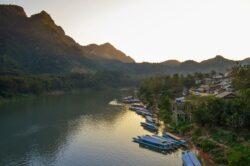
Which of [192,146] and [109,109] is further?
[109,109]

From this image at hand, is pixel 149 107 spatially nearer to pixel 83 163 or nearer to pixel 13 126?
pixel 13 126

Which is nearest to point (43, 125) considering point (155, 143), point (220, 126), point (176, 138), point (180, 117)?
point (180, 117)

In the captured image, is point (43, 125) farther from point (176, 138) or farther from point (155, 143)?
point (176, 138)

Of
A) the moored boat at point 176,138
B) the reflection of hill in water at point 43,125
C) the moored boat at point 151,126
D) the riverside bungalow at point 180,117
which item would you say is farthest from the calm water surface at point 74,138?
the riverside bungalow at point 180,117

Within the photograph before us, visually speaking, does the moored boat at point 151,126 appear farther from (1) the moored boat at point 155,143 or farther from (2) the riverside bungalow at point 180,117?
(1) the moored boat at point 155,143

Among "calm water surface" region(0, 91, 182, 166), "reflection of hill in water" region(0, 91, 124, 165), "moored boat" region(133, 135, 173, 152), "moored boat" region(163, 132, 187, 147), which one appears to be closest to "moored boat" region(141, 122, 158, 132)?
"calm water surface" region(0, 91, 182, 166)

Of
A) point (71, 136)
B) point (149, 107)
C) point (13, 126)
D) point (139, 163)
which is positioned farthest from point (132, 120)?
point (139, 163)

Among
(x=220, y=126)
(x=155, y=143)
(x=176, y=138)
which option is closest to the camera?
(x=220, y=126)
